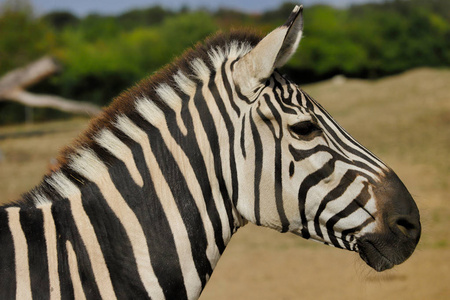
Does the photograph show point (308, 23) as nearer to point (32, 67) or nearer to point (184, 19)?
point (184, 19)

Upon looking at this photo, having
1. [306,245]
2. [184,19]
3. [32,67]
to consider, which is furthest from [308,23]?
[306,245]

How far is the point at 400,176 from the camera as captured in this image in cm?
1407

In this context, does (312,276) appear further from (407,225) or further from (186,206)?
(186,206)

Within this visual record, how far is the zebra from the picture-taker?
91.8 inches

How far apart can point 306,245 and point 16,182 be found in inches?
406

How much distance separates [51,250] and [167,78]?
1.09m

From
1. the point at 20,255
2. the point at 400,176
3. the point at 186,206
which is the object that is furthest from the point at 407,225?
the point at 400,176

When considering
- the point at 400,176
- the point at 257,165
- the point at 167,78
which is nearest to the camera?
the point at 257,165

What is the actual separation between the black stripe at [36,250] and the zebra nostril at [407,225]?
1.70 m

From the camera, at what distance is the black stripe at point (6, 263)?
2150mm

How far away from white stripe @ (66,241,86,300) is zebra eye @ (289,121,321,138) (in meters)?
1.25

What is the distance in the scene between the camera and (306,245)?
32.5 feet

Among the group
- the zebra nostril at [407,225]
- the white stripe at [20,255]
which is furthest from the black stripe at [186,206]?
the zebra nostril at [407,225]

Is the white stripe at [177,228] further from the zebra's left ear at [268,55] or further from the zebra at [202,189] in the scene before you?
the zebra's left ear at [268,55]
